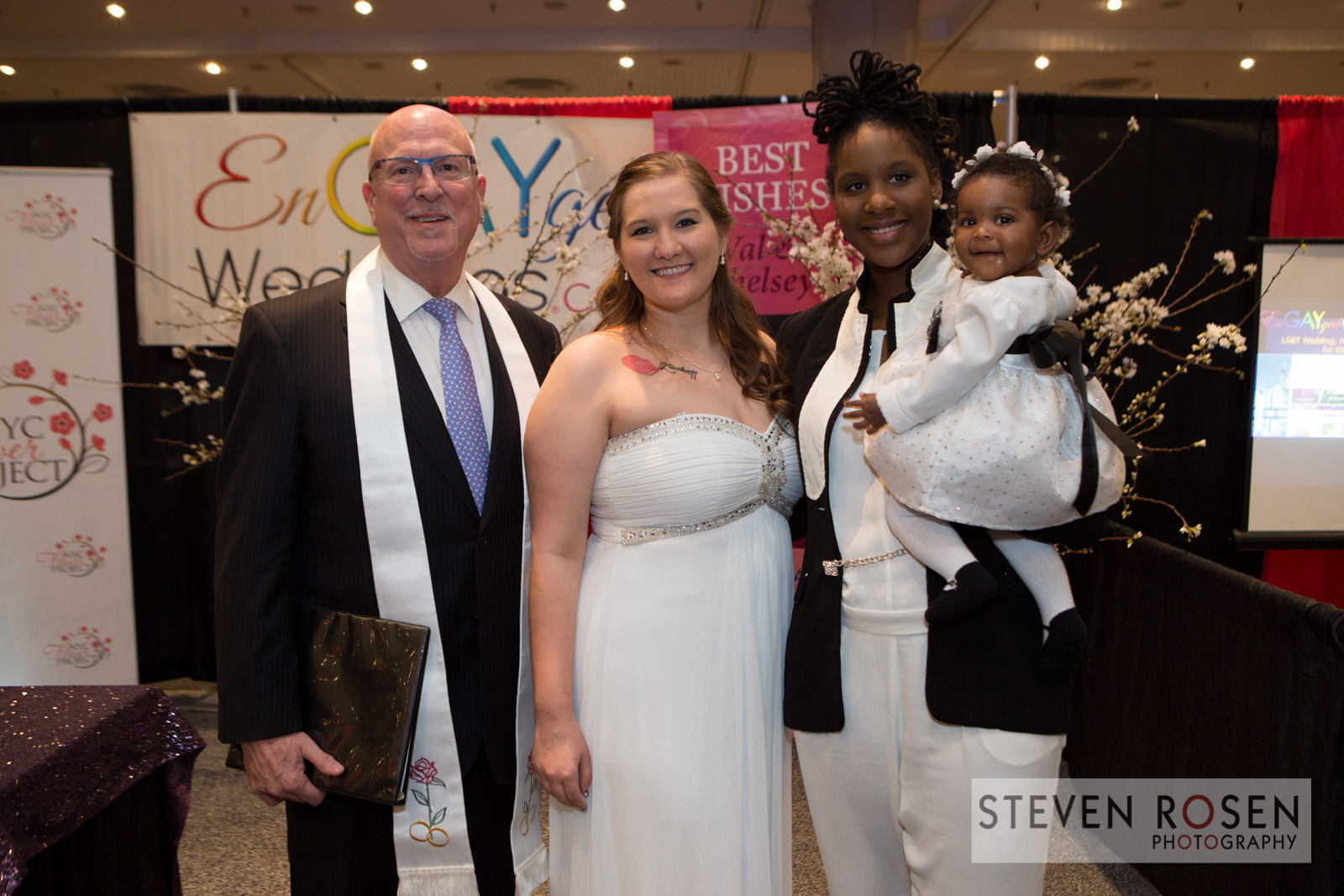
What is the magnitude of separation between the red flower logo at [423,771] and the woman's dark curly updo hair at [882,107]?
1411 mm

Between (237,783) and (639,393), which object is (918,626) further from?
(237,783)

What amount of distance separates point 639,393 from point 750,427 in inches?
9.4

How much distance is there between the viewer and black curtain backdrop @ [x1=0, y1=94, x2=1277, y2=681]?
4141mm

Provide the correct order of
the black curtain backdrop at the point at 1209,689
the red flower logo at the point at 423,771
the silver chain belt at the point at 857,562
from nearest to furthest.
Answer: the silver chain belt at the point at 857,562
the red flower logo at the point at 423,771
the black curtain backdrop at the point at 1209,689

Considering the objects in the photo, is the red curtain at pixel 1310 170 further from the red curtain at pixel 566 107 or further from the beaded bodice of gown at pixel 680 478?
the beaded bodice of gown at pixel 680 478

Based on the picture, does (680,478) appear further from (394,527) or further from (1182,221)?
(1182,221)

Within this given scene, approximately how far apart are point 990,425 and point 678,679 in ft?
2.38

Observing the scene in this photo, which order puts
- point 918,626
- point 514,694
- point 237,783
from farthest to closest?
1. point 237,783
2. point 514,694
3. point 918,626

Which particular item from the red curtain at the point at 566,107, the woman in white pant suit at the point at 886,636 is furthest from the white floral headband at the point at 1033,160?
the red curtain at the point at 566,107

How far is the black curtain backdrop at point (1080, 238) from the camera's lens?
414 cm

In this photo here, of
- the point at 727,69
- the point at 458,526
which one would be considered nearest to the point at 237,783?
the point at 458,526

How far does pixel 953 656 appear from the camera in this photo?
4.67 feet

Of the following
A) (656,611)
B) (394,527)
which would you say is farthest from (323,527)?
(656,611)

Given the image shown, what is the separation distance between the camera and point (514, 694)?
1.75 meters
